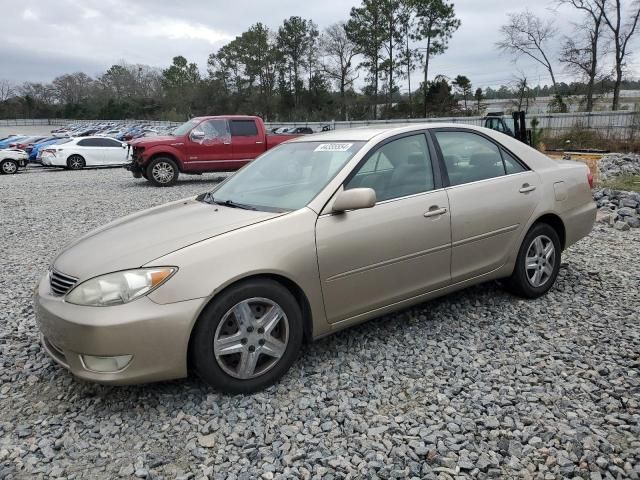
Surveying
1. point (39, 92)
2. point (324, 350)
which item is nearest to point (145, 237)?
point (324, 350)

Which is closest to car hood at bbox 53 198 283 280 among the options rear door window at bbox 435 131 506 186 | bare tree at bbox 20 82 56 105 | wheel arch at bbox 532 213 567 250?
rear door window at bbox 435 131 506 186

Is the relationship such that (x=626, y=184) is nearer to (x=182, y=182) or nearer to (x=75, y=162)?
(x=182, y=182)

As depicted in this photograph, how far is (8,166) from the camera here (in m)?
20.3

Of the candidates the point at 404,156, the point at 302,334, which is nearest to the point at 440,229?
the point at 404,156

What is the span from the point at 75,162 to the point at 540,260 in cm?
2070

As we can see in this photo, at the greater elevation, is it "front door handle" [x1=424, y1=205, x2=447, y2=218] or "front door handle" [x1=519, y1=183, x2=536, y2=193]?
"front door handle" [x1=519, y1=183, x2=536, y2=193]

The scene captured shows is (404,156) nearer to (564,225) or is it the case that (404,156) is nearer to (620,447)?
(564,225)

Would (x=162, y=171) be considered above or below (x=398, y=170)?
below

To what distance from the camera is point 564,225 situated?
4395 mm

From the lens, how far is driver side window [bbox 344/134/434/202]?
11.3 ft

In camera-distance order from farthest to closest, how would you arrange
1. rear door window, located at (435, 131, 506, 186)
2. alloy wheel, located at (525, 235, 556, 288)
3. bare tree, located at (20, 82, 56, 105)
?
bare tree, located at (20, 82, 56, 105) < alloy wheel, located at (525, 235, 556, 288) < rear door window, located at (435, 131, 506, 186)

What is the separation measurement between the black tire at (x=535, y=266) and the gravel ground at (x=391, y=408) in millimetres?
138

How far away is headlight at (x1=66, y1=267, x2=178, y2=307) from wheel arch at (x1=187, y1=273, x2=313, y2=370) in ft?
0.91

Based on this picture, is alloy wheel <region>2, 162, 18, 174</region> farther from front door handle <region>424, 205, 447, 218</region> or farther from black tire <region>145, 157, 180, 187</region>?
front door handle <region>424, 205, 447, 218</region>
